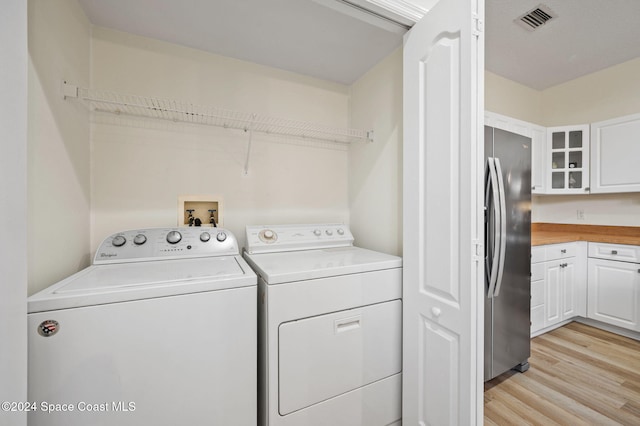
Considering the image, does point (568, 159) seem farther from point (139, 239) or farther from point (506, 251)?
point (139, 239)

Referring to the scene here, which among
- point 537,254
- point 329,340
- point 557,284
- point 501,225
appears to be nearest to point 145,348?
point 329,340

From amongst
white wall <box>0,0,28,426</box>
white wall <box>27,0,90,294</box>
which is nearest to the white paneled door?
white wall <box>0,0,28,426</box>

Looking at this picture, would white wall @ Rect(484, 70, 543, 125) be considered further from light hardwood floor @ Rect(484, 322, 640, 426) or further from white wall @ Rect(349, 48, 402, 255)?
light hardwood floor @ Rect(484, 322, 640, 426)

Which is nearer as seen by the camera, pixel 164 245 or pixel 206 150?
pixel 164 245

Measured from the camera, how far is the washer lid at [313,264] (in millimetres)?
1173

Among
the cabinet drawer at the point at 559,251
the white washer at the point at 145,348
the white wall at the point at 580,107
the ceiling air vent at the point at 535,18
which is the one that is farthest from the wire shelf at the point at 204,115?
the cabinet drawer at the point at 559,251

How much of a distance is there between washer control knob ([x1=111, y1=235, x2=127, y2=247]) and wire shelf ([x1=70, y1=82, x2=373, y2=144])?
684mm

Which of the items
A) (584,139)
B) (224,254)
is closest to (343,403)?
(224,254)

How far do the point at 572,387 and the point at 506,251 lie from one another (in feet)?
3.36

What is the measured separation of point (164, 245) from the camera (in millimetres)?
1411

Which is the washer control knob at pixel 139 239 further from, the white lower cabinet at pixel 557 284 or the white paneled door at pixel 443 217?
the white lower cabinet at pixel 557 284

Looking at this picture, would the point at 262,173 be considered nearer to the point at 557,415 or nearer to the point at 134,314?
the point at 134,314

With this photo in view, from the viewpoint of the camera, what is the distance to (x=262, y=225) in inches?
72.9

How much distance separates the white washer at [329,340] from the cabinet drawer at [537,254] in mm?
1650
